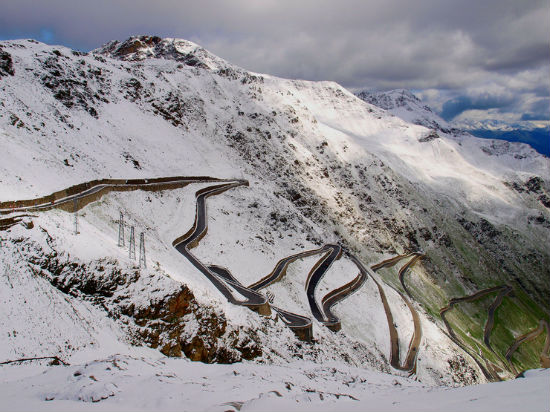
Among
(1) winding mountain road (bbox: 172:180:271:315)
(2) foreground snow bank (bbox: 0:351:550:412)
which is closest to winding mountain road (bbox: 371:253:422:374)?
(1) winding mountain road (bbox: 172:180:271:315)

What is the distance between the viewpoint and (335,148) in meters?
112

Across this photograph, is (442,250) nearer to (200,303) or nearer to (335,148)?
(335,148)

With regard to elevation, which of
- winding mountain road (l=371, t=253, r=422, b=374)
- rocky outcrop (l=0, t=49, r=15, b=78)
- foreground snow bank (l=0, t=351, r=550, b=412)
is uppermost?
rocky outcrop (l=0, t=49, r=15, b=78)

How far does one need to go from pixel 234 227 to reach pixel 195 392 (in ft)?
143

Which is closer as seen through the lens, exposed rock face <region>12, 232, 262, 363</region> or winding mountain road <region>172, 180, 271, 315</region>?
exposed rock face <region>12, 232, 262, 363</region>

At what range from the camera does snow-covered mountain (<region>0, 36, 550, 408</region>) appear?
2295 centimetres

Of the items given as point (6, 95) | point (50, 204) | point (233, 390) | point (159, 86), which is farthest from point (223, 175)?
point (233, 390)

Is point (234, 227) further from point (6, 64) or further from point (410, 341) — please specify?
point (6, 64)

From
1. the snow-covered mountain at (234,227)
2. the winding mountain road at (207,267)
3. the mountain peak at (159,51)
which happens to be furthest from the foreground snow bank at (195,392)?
the mountain peak at (159,51)

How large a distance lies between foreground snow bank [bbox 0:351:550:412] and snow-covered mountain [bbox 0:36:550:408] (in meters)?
0.89

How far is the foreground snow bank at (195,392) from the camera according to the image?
36.4ft

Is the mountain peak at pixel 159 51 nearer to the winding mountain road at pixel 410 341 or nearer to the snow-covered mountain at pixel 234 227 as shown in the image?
the snow-covered mountain at pixel 234 227

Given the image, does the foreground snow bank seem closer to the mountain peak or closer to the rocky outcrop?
the rocky outcrop

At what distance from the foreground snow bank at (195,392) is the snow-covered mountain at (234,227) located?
89 cm
